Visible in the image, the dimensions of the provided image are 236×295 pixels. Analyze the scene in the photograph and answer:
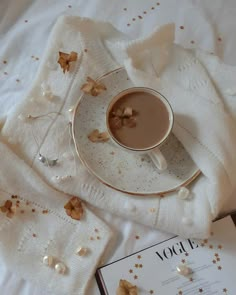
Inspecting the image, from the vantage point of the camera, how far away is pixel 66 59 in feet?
2.57

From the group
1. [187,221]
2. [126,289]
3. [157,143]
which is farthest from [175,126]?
[126,289]

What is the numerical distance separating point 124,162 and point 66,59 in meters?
0.21

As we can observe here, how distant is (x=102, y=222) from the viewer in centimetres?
73

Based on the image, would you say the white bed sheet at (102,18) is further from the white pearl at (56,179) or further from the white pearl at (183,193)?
the white pearl at (183,193)

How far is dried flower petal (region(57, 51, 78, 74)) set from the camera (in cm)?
78

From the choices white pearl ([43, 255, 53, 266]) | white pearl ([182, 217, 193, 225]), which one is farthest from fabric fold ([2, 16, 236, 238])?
white pearl ([43, 255, 53, 266])

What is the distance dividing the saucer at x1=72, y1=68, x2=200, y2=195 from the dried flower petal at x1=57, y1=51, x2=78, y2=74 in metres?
0.06

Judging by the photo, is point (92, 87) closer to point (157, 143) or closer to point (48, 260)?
point (157, 143)

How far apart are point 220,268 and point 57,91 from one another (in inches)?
15.8

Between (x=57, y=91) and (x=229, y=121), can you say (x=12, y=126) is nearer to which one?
(x=57, y=91)

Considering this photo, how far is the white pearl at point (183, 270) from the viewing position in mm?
700

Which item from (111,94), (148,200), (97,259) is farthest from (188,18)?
(97,259)

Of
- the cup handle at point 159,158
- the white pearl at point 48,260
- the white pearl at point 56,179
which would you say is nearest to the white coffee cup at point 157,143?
the cup handle at point 159,158

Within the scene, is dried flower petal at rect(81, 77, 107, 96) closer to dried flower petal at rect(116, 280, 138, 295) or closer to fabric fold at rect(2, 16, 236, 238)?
fabric fold at rect(2, 16, 236, 238)
